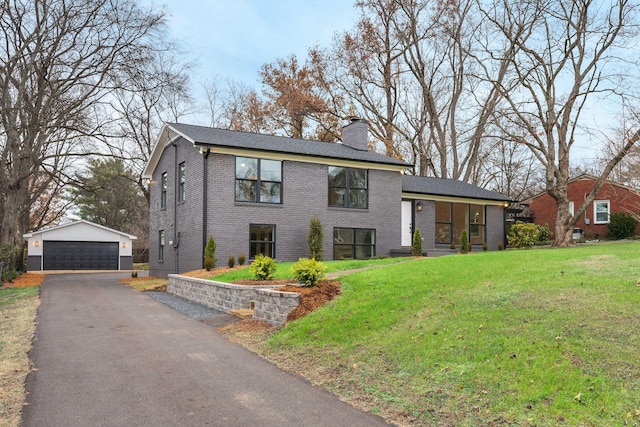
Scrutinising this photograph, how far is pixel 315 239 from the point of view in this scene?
18.7m

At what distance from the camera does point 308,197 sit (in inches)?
769

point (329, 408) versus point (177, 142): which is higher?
point (177, 142)

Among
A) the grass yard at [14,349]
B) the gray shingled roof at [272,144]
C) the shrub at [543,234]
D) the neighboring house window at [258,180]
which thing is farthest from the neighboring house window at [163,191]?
the shrub at [543,234]

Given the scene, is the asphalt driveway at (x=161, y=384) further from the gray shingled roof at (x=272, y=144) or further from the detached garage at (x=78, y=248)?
the detached garage at (x=78, y=248)

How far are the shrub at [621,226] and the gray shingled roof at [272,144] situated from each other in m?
14.3

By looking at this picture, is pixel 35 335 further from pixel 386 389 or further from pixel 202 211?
pixel 202 211

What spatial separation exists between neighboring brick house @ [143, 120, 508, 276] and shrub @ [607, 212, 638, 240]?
9457mm

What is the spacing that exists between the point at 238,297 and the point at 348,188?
10.0 meters

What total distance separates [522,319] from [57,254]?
31.9m

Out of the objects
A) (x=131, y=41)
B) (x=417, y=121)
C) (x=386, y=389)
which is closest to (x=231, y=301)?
(x=386, y=389)

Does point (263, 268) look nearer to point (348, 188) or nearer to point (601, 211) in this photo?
point (348, 188)

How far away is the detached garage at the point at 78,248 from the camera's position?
30.9 meters

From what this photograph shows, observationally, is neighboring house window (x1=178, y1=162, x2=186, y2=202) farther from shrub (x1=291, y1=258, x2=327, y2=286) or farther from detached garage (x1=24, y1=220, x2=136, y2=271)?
detached garage (x1=24, y1=220, x2=136, y2=271)

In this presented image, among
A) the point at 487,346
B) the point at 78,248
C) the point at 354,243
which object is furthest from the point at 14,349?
the point at 78,248
